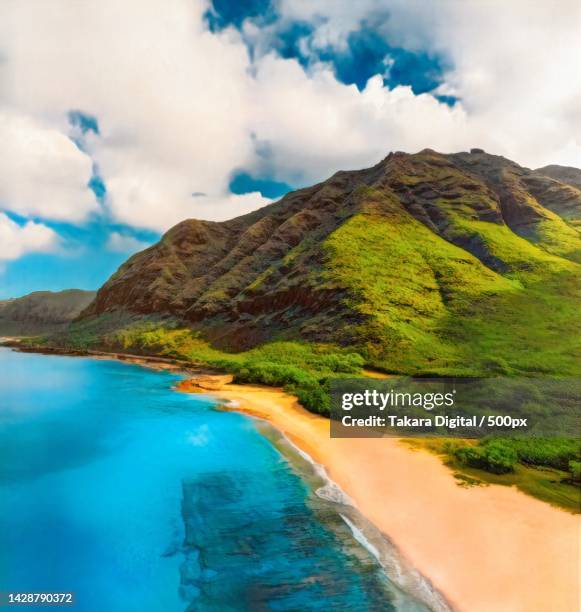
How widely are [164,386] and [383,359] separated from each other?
2452 cm

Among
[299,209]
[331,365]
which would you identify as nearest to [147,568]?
[331,365]

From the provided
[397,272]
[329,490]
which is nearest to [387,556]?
[329,490]

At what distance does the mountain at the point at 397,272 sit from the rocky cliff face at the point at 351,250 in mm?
309

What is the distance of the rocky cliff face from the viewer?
5862 centimetres

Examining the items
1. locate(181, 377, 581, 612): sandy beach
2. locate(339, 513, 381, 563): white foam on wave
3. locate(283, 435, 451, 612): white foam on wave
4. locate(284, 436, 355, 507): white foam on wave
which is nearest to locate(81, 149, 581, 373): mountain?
locate(181, 377, 581, 612): sandy beach

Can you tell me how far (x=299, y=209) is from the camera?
101062 millimetres

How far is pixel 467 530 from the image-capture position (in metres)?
11.8

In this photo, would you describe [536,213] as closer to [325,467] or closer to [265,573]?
[325,467]

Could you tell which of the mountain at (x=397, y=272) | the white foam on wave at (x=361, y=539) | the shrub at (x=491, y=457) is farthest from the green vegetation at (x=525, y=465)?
the mountain at (x=397, y=272)

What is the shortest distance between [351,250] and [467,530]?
2198 inches

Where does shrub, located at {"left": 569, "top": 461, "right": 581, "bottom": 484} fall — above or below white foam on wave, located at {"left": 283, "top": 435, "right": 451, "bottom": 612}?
above

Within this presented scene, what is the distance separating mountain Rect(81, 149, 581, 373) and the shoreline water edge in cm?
1873

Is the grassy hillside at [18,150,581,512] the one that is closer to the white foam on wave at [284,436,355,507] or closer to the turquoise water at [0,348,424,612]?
the white foam on wave at [284,436,355,507]

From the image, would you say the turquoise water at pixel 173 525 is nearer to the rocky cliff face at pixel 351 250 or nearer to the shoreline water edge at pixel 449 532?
the shoreline water edge at pixel 449 532
